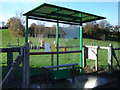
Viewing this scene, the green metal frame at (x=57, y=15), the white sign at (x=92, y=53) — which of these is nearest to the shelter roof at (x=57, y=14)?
the green metal frame at (x=57, y=15)

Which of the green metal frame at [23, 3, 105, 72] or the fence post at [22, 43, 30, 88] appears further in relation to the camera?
the green metal frame at [23, 3, 105, 72]

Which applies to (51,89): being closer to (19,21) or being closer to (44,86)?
(44,86)

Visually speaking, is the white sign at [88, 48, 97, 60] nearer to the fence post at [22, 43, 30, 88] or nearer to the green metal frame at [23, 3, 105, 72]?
the green metal frame at [23, 3, 105, 72]

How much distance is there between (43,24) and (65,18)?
972 mm

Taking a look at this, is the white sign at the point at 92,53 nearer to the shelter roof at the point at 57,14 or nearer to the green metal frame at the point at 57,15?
the green metal frame at the point at 57,15

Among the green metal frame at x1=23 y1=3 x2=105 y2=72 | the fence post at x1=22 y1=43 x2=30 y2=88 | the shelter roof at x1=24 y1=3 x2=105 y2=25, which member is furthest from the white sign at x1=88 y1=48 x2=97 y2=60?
the fence post at x1=22 y1=43 x2=30 y2=88

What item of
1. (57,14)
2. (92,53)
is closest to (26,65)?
(57,14)

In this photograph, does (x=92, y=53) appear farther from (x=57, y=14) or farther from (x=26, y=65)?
(x=26, y=65)

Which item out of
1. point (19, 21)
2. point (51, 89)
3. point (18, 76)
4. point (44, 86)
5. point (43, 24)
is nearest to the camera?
point (51, 89)

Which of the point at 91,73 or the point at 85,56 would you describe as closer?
the point at 91,73

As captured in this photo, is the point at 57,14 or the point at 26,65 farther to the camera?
the point at 57,14

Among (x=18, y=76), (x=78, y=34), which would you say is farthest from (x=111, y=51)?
(x=18, y=76)

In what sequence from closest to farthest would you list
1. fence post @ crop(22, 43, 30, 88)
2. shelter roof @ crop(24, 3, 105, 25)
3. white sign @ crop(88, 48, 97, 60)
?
1. fence post @ crop(22, 43, 30, 88)
2. shelter roof @ crop(24, 3, 105, 25)
3. white sign @ crop(88, 48, 97, 60)

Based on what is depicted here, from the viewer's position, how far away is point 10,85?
4.01m
